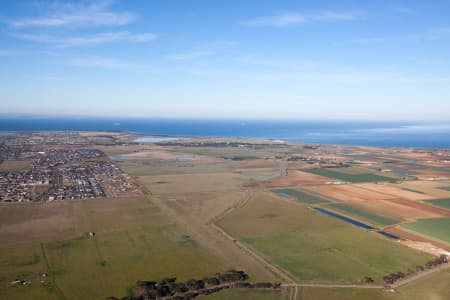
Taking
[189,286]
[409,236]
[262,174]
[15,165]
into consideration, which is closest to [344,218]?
[409,236]

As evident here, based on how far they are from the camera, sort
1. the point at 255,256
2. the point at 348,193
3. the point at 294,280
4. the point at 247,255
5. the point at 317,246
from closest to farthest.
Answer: the point at 294,280 < the point at 255,256 < the point at 247,255 < the point at 317,246 < the point at 348,193

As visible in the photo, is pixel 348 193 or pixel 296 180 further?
pixel 296 180

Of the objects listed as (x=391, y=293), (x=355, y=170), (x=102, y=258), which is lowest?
(x=391, y=293)

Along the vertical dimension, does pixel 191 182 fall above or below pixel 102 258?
above

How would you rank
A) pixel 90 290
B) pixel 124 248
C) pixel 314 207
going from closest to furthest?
pixel 90 290 → pixel 124 248 → pixel 314 207

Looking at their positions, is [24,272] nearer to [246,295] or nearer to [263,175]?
[246,295]

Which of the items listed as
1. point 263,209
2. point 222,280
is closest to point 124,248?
point 222,280

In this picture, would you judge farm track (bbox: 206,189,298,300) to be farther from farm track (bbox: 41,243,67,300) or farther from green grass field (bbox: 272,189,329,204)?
farm track (bbox: 41,243,67,300)

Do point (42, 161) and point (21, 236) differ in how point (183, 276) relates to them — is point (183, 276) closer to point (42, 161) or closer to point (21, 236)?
point (21, 236)
